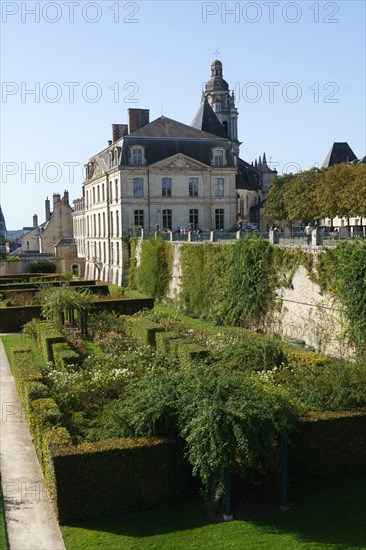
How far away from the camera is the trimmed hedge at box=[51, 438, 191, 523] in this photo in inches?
388

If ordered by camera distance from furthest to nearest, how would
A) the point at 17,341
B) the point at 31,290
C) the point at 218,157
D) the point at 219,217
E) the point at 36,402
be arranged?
1. the point at 219,217
2. the point at 218,157
3. the point at 31,290
4. the point at 17,341
5. the point at 36,402

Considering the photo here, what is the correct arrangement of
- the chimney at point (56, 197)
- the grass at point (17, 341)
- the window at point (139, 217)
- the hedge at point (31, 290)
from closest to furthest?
the grass at point (17, 341)
the hedge at point (31, 290)
the window at point (139, 217)
the chimney at point (56, 197)

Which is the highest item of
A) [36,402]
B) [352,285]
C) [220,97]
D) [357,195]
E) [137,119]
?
[220,97]

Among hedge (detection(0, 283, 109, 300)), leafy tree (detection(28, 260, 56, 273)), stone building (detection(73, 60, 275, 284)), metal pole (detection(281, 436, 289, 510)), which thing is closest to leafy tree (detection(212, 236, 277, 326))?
hedge (detection(0, 283, 109, 300))

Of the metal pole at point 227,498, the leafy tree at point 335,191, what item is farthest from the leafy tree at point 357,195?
the metal pole at point 227,498

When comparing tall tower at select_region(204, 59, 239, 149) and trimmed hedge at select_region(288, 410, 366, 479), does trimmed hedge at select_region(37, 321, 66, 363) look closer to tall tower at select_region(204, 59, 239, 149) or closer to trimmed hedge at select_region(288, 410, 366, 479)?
trimmed hedge at select_region(288, 410, 366, 479)

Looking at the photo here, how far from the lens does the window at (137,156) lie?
4347 centimetres

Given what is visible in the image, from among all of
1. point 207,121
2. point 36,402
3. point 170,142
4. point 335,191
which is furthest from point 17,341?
point 207,121

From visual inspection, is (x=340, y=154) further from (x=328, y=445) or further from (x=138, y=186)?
(x=328, y=445)

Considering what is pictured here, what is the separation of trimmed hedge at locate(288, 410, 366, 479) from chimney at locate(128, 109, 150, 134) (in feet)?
136

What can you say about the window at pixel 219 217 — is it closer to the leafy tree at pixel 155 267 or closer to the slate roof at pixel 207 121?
the leafy tree at pixel 155 267

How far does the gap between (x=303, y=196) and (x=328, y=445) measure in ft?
113

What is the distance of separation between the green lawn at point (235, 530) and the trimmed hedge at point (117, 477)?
217mm

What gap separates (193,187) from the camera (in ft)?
146
